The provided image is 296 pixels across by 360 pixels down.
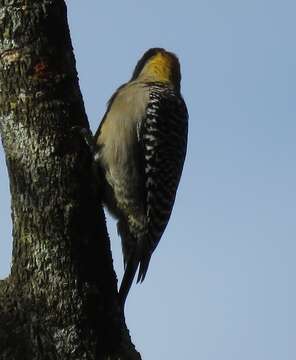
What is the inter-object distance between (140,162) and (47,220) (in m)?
2.39

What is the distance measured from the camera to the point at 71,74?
4.83 meters

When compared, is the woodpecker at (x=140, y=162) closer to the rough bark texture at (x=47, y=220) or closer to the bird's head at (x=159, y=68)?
the bird's head at (x=159, y=68)

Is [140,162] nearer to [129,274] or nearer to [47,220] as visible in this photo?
[129,274]

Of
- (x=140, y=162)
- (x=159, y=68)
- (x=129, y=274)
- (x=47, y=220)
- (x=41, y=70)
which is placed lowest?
(x=47, y=220)

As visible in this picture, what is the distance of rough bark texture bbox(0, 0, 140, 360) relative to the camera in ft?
14.5

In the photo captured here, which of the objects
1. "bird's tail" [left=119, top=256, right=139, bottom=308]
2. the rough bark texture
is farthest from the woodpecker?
the rough bark texture

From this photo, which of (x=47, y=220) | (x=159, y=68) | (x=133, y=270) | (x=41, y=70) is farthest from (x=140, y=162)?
(x=47, y=220)

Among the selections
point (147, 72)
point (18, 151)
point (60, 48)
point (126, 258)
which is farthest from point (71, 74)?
point (147, 72)

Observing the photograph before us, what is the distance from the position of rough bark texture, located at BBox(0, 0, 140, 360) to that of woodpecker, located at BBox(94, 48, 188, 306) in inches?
63.1

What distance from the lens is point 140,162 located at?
22.3 ft

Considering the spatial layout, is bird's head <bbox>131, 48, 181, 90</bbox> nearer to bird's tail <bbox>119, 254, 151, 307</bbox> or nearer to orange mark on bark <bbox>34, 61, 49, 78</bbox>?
bird's tail <bbox>119, 254, 151, 307</bbox>

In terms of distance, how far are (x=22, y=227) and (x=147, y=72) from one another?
146 inches

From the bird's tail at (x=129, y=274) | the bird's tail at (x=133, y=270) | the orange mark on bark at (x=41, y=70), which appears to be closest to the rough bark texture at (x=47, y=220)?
the orange mark on bark at (x=41, y=70)

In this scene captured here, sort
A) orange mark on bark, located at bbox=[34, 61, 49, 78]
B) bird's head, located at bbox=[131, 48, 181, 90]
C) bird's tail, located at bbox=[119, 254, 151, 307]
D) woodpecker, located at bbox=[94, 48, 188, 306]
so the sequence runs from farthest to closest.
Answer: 1. bird's head, located at bbox=[131, 48, 181, 90]
2. woodpecker, located at bbox=[94, 48, 188, 306]
3. bird's tail, located at bbox=[119, 254, 151, 307]
4. orange mark on bark, located at bbox=[34, 61, 49, 78]
